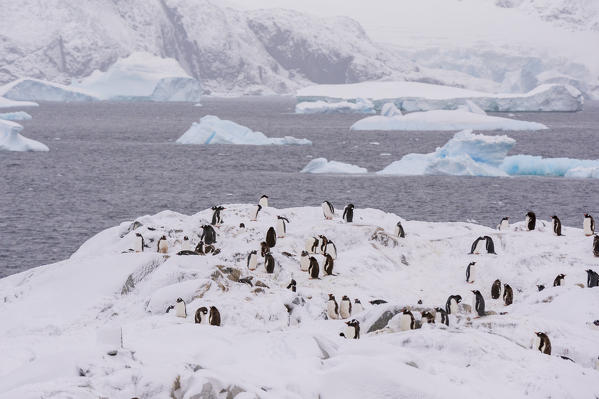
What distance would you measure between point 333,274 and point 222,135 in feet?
181

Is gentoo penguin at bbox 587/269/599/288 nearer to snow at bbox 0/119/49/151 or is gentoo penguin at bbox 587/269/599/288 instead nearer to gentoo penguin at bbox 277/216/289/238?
gentoo penguin at bbox 277/216/289/238

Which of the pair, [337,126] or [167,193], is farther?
[337,126]

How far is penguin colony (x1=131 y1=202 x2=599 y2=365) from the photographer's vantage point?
17016 millimetres

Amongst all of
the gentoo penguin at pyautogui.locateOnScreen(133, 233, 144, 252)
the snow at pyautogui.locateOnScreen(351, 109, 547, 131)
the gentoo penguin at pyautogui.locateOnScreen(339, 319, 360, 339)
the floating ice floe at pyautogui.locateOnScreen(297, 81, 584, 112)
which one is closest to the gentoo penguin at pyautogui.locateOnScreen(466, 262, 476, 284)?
the gentoo penguin at pyautogui.locateOnScreen(339, 319, 360, 339)

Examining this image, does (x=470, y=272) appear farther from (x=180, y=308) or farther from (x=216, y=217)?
(x=180, y=308)

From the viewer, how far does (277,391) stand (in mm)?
12203

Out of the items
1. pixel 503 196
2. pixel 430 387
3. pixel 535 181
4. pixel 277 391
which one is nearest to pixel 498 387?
pixel 430 387

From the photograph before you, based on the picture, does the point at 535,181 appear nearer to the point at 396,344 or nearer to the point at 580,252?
the point at 580,252

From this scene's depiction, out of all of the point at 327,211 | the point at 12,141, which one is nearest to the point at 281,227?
the point at 327,211

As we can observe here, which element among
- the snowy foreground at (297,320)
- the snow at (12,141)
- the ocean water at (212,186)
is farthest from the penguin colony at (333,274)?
the snow at (12,141)

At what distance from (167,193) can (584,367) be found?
3510cm

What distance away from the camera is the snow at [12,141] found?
221ft

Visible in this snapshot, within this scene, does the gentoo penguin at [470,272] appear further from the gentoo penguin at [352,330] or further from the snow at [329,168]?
the snow at [329,168]

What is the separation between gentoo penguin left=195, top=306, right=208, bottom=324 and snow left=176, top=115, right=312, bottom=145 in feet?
192
